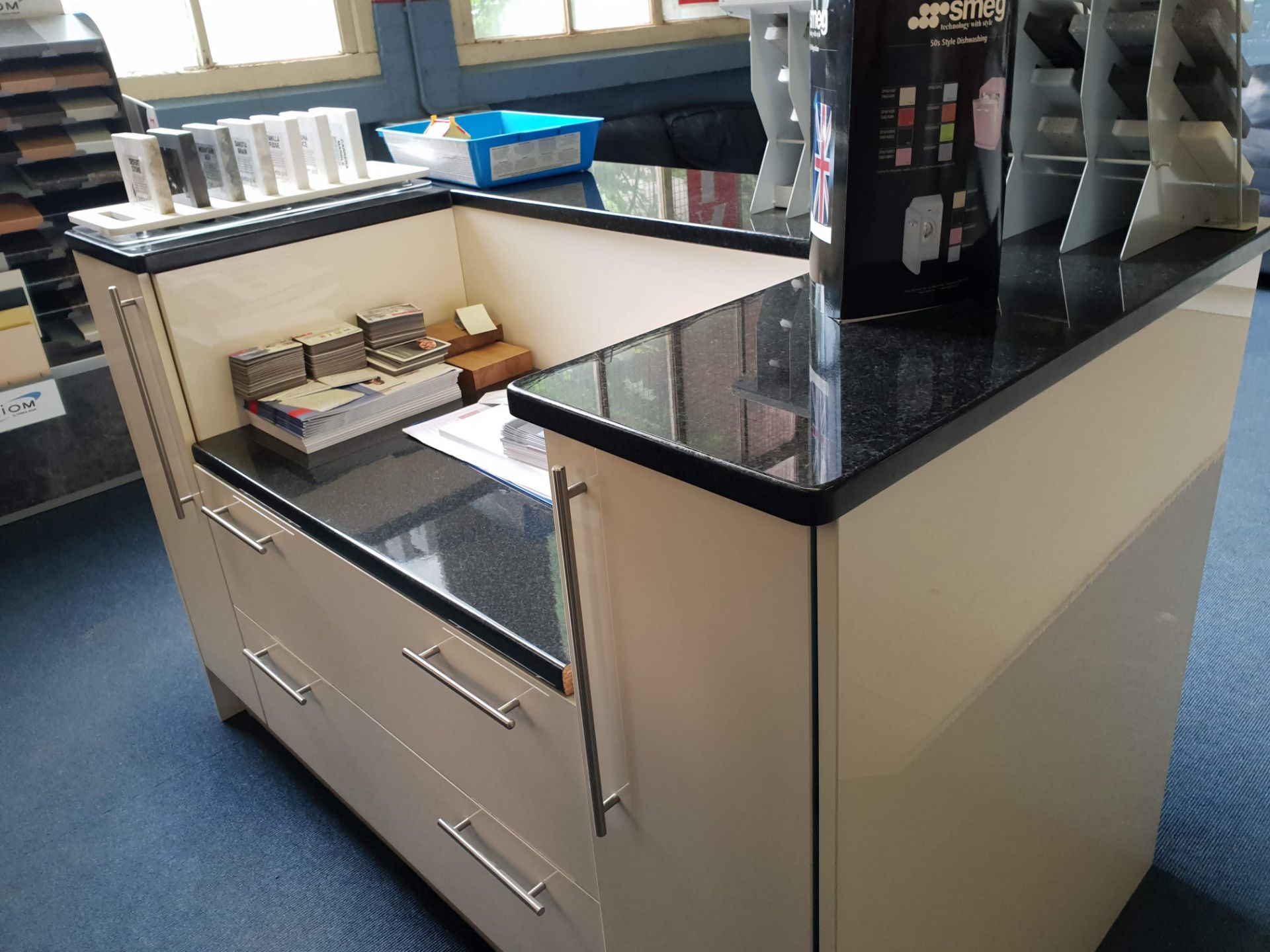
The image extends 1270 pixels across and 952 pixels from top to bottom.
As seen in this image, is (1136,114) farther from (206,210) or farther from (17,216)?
(17,216)

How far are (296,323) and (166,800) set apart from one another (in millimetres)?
972

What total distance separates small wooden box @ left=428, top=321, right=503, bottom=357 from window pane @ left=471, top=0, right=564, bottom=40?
8.23 feet

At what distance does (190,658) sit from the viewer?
2348 mm

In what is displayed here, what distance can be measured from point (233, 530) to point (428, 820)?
57 centimetres

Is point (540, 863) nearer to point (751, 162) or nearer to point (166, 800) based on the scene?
point (166, 800)

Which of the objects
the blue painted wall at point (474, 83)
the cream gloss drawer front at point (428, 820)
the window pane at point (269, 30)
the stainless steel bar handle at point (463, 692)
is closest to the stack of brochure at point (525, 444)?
the stainless steel bar handle at point (463, 692)

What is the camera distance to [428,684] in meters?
1.28

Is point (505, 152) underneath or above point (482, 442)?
above

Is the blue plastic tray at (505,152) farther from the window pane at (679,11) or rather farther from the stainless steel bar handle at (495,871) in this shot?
the window pane at (679,11)

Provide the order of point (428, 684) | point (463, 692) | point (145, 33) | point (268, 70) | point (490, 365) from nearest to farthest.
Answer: point (463, 692)
point (428, 684)
point (490, 365)
point (145, 33)
point (268, 70)

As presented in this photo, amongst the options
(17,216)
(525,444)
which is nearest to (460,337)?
(525,444)

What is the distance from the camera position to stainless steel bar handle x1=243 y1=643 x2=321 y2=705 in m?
1.64

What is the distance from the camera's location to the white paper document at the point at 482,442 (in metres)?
1.42

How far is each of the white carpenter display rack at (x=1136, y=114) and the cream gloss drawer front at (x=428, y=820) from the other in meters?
0.98
